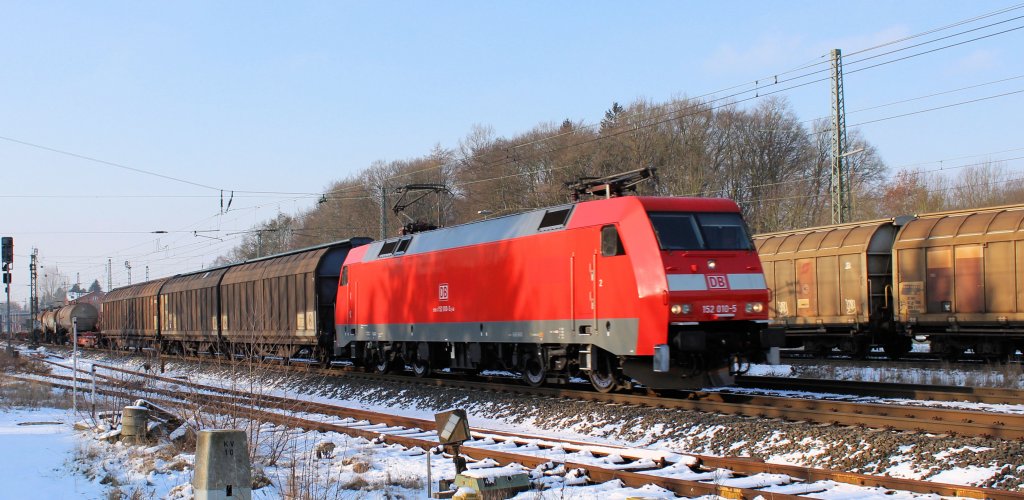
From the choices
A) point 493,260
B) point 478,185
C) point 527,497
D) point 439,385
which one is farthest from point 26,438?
point 478,185

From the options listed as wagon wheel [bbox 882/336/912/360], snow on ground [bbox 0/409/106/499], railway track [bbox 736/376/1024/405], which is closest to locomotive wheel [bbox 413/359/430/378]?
snow on ground [bbox 0/409/106/499]

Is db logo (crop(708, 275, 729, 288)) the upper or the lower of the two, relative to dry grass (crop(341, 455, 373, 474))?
upper

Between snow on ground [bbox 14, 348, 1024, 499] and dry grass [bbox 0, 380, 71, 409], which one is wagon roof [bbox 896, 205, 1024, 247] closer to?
snow on ground [bbox 14, 348, 1024, 499]

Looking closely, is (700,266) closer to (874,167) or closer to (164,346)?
(164,346)

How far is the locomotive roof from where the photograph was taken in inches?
559

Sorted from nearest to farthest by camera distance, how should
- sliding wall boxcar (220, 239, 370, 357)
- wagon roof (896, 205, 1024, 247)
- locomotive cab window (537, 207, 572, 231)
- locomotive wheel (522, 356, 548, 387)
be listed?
locomotive cab window (537, 207, 572, 231) → locomotive wheel (522, 356, 548, 387) → wagon roof (896, 205, 1024, 247) → sliding wall boxcar (220, 239, 370, 357)

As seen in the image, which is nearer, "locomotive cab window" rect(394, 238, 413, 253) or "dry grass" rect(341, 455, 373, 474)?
"dry grass" rect(341, 455, 373, 474)

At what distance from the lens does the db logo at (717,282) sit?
44.3ft

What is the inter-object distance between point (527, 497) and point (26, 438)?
11.1 meters

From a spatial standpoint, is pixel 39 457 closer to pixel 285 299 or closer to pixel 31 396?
pixel 31 396

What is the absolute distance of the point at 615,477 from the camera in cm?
919

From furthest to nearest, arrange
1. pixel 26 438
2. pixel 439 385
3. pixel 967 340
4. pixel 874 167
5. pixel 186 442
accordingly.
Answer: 1. pixel 874 167
2. pixel 967 340
3. pixel 439 385
4. pixel 26 438
5. pixel 186 442

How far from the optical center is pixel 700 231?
14.0 m

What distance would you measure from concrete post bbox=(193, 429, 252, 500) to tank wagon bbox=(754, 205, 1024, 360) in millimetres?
16836
